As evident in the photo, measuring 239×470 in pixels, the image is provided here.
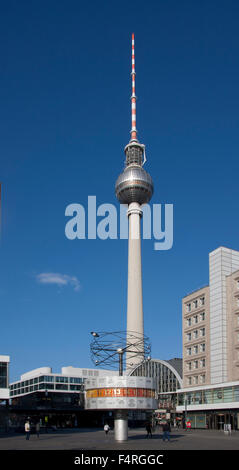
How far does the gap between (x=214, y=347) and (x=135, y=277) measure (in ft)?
157

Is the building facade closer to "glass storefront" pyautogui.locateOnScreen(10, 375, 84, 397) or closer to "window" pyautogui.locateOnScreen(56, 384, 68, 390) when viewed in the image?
"glass storefront" pyautogui.locateOnScreen(10, 375, 84, 397)

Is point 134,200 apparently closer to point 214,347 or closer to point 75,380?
point 75,380

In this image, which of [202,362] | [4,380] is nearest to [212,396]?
[202,362]

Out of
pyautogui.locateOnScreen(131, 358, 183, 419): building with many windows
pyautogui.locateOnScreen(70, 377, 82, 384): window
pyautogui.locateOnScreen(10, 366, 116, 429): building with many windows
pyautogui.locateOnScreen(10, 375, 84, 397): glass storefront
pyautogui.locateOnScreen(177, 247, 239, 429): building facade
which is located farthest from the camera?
pyautogui.locateOnScreen(70, 377, 82, 384): window

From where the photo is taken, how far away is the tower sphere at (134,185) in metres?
130

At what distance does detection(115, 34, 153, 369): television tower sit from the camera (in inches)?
4707

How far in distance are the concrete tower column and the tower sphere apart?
3.37m

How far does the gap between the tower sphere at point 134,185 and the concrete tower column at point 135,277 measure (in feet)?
11.1

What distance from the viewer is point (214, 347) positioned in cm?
7594

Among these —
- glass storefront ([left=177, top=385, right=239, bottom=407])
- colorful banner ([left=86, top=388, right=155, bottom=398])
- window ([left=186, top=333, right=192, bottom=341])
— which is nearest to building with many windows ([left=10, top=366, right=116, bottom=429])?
glass storefront ([left=177, top=385, right=239, bottom=407])

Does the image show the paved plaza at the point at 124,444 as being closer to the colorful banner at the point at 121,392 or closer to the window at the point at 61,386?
the colorful banner at the point at 121,392

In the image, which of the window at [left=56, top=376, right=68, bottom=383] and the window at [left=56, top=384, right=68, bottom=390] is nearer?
the window at [left=56, top=384, right=68, bottom=390]
